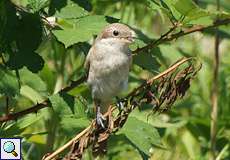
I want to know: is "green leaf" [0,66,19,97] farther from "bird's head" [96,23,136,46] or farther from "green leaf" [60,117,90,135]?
"bird's head" [96,23,136,46]

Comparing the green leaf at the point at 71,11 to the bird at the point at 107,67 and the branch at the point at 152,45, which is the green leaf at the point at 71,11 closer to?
the branch at the point at 152,45

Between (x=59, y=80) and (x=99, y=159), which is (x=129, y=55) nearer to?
(x=59, y=80)

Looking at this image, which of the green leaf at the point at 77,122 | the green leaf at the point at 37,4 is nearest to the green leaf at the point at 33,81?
the green leaf at the point at 77,122

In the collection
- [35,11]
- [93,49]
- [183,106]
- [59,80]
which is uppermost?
[35,11]

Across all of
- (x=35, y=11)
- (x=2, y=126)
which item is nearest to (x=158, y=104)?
(x=35, y=11)

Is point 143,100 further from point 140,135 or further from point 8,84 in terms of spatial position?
point 8,84

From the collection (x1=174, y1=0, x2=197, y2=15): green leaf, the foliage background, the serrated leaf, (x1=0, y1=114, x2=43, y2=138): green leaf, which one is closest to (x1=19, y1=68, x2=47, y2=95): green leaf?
the foliage background
